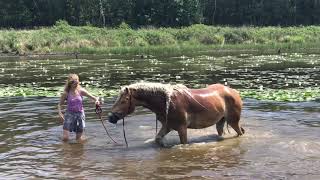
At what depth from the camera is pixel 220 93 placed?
12.6m

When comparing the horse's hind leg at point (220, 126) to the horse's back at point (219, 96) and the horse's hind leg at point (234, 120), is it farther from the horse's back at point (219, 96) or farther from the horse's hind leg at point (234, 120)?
the horse's back at point (219, 96)

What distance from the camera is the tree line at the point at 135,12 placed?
283 ft

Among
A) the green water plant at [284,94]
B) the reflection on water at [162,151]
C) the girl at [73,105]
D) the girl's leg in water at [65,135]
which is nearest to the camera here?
the reflection on water at [162,151]

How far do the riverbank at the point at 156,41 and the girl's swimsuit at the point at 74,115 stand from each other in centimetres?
3862

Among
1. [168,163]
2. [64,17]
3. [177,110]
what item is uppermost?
[64,17]

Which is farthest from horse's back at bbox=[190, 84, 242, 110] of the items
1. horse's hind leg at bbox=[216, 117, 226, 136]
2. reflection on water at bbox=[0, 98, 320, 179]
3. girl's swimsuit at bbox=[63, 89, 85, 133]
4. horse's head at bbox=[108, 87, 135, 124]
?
girl's swimsuit at bbox=[63, 89, 85, 133]

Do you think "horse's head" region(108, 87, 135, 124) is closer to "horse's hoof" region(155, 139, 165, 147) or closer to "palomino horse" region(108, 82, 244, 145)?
"palomino horse" region(108, 82, 244, 145)

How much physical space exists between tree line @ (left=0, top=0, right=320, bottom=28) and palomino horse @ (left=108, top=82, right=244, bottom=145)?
241 ft

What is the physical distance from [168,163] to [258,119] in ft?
18.9

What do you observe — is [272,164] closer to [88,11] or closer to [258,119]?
[258,119]

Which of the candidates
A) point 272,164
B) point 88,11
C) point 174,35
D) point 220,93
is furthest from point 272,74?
point 88,11

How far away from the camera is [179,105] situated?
11.6 metres

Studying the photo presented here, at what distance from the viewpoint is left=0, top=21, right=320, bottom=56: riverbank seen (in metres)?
52.7

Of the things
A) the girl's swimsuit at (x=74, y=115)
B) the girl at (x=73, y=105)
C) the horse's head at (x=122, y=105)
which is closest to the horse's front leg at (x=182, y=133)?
the horse's head at (x=122, y=105)
